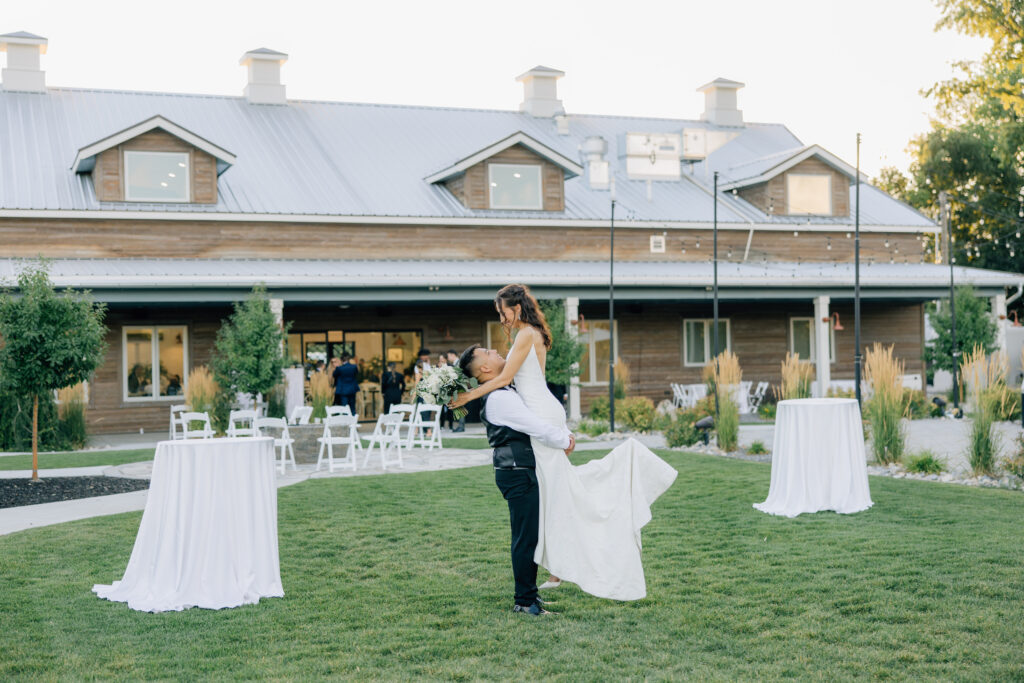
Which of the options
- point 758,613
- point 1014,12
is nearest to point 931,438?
point 1014,12

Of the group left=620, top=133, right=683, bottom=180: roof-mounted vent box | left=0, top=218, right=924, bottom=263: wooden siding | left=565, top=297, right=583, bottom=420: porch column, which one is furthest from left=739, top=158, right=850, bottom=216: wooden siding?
left=565, top=297, right=583, bottom=420: porch column

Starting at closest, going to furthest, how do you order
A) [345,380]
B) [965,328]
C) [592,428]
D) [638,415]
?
1. [592,428]
2. [638,415]
3. [345,380]
4. [965,328]

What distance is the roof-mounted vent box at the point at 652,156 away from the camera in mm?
26219

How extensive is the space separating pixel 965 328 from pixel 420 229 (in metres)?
12.2

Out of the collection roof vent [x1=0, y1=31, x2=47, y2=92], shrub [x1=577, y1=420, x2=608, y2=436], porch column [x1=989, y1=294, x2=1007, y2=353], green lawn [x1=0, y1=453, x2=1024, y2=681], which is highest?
roof vent [x1=0, y1=31, x2=47, y2=92]

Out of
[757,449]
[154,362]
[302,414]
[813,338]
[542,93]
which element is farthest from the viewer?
[542,93]

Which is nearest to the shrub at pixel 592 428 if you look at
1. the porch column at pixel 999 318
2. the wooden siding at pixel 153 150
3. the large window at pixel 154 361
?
the large window at pixel 154 361

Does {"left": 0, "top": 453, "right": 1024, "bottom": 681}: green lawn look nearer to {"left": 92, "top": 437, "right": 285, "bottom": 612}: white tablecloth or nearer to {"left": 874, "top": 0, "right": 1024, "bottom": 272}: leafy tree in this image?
{"left": 92, "top": 437, "right": 285, "bottom": 612}: white tablecloth

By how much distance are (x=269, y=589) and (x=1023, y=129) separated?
17.7 m

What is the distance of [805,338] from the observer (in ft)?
85.3

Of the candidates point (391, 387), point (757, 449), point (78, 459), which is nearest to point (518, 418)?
point (757, 449)

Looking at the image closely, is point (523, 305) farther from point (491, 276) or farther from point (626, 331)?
point (626, 331)

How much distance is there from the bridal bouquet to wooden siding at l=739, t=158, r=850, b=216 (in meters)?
20.7

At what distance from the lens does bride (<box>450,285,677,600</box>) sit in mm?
5965
